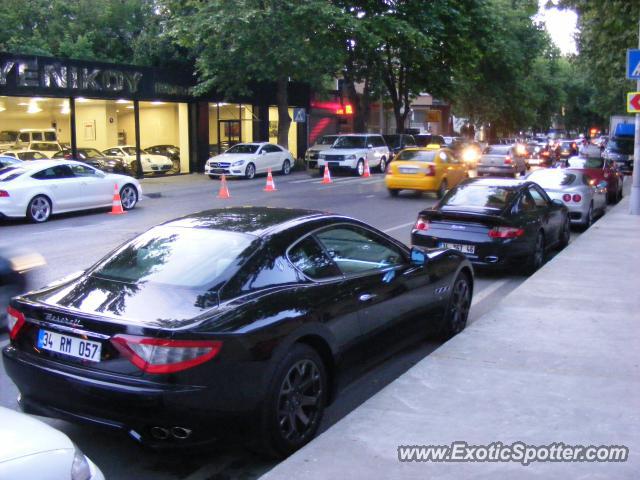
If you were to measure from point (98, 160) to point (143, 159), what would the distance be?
2707 mm

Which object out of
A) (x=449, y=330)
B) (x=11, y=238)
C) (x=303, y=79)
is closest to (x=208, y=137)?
(x=303, y=79)

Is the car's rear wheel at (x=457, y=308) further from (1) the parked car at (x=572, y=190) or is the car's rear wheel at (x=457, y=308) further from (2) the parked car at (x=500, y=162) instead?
(2) the parked car at (x=500, y=162)

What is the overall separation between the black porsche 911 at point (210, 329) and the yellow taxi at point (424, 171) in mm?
15420

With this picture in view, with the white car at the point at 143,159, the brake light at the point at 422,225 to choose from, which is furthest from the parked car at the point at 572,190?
the white car at the point at 143,159

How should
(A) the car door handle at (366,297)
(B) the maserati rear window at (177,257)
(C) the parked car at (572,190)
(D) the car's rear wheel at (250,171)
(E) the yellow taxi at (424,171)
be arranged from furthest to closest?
(D) the car's rear wheel at (250,171), (E) the yellow taxi at (424,171), (C) the parked car at (572,190), (A) the car door handle at (366,297), (B) the maserati rear window at (177,257)

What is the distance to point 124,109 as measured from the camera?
101 feet

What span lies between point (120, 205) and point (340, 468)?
15.5 m

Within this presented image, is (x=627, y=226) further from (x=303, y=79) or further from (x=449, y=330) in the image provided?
(x=303, y=79)

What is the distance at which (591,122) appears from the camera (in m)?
97.4

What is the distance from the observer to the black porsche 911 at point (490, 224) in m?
10.1

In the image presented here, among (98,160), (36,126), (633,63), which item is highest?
(633,63)

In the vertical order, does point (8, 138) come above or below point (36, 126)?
below

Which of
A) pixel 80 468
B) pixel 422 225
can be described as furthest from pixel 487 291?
pixel 80 468

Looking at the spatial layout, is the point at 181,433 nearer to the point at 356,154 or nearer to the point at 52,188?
the point at 52,188
